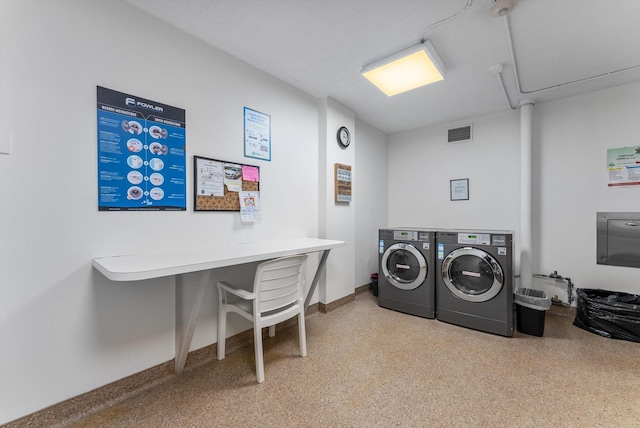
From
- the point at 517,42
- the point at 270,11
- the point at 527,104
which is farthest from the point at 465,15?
the point at 527,104

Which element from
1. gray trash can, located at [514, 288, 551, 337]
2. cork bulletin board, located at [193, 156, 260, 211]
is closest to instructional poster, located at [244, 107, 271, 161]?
cork bulletin board, located at [193, 156, 260, 211]

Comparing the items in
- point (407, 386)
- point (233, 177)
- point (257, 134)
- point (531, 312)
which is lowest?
point (407, 386)

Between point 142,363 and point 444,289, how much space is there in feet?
8.95

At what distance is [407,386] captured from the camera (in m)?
1.73

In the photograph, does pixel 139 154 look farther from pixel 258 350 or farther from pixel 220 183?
pixel 258 350

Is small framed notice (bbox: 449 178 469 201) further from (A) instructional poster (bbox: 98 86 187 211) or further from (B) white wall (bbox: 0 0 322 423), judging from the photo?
(A) instructional poster (bbox: 98 86 187 211)

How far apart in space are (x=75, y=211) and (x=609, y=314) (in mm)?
4219

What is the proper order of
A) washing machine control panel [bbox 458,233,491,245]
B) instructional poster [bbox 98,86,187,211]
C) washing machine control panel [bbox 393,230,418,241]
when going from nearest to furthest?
instructional poster [bbox 98,86,187,211]
washing machine control panel [bbox 458,233,491,245]
washing machine control panel [bbox 393,230,418,241]

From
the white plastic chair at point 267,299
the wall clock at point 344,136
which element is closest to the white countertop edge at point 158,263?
the white plastic chair at point 267,299

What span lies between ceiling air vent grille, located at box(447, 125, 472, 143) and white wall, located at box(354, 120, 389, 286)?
974 mm

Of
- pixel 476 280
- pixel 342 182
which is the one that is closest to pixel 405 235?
pixel 476 280

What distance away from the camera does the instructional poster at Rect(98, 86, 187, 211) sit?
1.57 meters

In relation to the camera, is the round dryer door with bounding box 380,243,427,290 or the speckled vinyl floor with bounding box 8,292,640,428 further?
the round dryer door with bounding box 380,243,427,290

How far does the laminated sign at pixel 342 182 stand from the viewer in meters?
3.07
